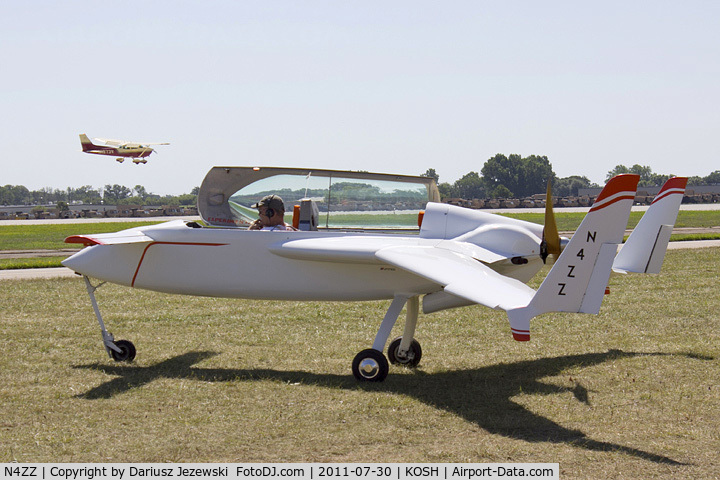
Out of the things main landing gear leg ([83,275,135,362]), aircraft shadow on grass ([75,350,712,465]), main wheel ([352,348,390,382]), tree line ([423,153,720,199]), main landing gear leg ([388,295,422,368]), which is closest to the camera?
aircraft shadow on grass ([75,350,712,465])

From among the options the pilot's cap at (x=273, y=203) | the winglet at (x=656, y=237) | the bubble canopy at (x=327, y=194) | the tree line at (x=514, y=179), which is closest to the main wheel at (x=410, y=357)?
the bubble canopy at (x=327, y=194)

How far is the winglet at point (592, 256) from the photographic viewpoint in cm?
659

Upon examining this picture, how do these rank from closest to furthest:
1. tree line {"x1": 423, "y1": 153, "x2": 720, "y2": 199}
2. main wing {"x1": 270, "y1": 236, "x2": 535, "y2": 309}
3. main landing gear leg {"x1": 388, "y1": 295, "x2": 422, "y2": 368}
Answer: main wing {"x1": 270, "y1": 236, "x2": 535, "y2": 309} < main landing gear leg {"x1": 388, "y1": 295, "x2": 422, "y2": 368} < tree line {"x1": 423, "y1": 153, "x2": 720, "y2": 199}

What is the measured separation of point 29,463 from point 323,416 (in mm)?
2698

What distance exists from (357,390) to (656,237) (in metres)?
5.04

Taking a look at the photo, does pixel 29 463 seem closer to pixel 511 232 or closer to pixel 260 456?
pixel 260 456

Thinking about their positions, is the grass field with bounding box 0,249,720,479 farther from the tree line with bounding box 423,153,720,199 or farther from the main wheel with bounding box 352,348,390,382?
the tree line with bounding box 423,153,720,199

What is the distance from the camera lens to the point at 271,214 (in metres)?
9.53

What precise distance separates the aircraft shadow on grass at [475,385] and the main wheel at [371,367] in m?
0.11

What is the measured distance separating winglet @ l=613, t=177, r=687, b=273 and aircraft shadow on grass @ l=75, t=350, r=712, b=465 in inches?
50.1

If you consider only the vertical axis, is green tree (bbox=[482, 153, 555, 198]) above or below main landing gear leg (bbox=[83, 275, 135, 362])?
above

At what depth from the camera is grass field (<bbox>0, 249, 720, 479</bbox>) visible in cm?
598

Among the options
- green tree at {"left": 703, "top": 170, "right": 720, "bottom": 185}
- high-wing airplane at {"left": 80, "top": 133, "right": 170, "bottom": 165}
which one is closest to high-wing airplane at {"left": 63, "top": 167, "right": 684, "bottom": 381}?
high-wing airplane at {"left": 80, "top": 133, "right": 170, "bottom": 165}

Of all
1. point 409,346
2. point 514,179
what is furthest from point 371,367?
point 514,179
